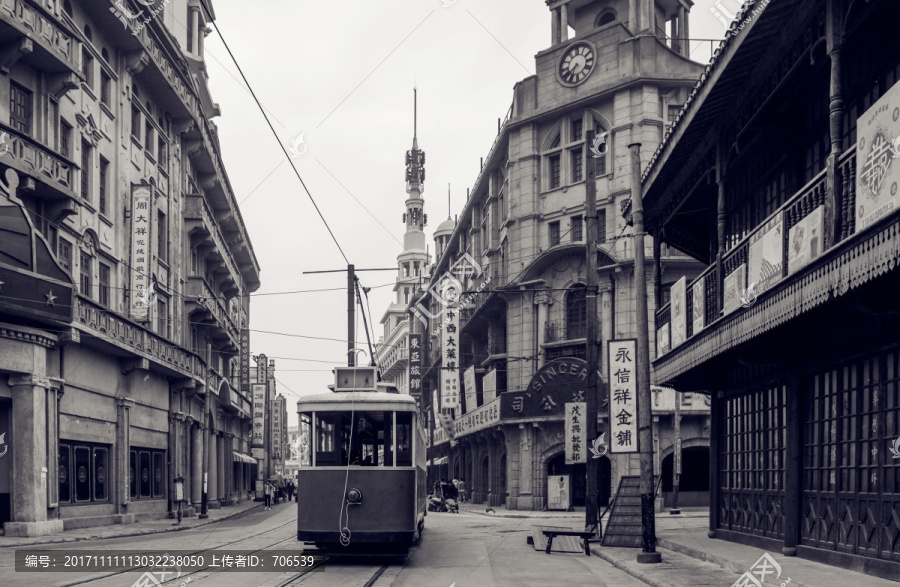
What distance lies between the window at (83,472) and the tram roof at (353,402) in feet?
38.5

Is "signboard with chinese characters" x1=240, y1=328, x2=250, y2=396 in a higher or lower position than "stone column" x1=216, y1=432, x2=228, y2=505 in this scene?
higher

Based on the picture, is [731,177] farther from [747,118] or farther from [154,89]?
[154,89]

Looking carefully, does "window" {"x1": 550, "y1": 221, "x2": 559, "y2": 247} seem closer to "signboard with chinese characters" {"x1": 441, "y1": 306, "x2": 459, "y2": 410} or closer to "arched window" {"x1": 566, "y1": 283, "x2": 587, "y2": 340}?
"arched window" {"x1": 566, "y1": 283, "x2": 587, "y2": 340}

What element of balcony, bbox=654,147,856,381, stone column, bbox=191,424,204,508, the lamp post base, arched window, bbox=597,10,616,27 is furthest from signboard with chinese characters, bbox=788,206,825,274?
stone column, bbox=191,424,204,508

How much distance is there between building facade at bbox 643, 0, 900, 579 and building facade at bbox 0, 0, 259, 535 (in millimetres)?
14579

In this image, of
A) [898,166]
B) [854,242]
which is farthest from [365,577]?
[898,166]

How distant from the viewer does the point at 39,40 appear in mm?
25125

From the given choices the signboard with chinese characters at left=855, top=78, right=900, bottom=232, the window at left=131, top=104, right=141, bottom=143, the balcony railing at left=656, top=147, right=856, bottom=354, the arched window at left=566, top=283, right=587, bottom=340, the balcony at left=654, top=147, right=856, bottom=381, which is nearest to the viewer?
the signboard with chinese characters at left=855, top=78, right=900, bottom=232

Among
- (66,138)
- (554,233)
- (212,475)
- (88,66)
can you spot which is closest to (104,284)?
(66,138)

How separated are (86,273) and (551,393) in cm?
1965

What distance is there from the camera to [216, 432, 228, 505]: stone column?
186ft

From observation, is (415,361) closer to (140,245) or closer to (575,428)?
(575,428)

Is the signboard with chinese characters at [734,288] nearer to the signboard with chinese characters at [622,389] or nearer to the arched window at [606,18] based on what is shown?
the signboard with chinese characters at [622,389]

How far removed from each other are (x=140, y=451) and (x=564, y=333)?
17.8m
